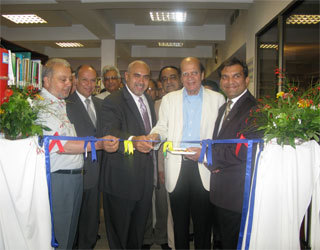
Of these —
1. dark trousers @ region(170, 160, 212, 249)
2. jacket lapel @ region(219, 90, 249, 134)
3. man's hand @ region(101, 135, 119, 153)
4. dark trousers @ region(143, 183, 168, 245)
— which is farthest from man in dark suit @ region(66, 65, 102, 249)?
jacket lapel @ region(219, 90, 249, 134)

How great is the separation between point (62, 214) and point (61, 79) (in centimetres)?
113

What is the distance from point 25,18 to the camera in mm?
8484

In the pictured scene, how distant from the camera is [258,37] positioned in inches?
236

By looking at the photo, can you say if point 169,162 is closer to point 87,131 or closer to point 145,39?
point 87,131

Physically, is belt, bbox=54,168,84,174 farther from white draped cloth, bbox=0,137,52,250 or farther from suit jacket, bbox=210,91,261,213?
suit jacket, bbox=210,91,261,213

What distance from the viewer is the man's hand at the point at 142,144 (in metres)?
2.48

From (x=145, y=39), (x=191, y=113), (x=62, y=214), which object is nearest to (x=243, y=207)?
(x=191, y=113)

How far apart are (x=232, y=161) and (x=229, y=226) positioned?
1.78 ft

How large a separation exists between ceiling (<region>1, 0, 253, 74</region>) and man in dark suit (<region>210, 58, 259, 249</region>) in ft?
14.0

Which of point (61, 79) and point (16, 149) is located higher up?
point (61, 79)

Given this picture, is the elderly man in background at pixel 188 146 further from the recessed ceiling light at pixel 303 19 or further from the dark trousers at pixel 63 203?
the recessed ceiling light at pixel 303 19

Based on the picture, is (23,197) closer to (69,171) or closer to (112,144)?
(69,171)

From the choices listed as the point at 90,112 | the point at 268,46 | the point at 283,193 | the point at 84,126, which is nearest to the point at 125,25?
the point at 268,46

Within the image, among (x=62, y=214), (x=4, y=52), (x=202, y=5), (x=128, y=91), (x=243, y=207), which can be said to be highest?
(x=202, y=5)
